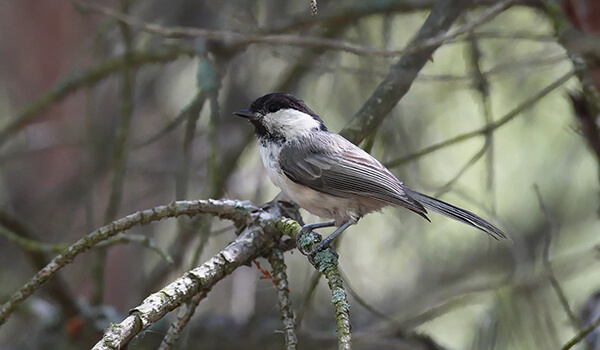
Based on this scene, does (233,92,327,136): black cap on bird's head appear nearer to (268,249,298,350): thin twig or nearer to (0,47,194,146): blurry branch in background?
(0,47,194,146): blurry branch in background

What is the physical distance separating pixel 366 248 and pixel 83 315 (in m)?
2.11

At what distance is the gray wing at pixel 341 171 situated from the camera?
2.46m

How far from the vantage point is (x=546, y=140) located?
180 inches

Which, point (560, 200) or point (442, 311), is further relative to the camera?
point (560, 200)

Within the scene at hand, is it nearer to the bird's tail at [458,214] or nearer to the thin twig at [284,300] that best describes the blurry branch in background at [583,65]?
the bird's tail at [458,214]

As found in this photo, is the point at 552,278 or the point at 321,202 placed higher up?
the point at 321,202

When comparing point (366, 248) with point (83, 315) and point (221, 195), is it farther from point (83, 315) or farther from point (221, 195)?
point (83, 315)

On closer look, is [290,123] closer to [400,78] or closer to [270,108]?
[270,108]

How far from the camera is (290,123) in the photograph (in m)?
2.72

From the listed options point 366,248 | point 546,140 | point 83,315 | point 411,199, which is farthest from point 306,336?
point 546,140

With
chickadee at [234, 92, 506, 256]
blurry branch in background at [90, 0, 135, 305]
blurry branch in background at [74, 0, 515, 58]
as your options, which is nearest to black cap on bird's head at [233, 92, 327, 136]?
chickadee at [234, 92, 506, 256]

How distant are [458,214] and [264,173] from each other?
150 centimetres

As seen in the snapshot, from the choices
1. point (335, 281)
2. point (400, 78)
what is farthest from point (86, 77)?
point (335, 281)

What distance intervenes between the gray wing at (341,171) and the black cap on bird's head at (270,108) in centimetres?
16
